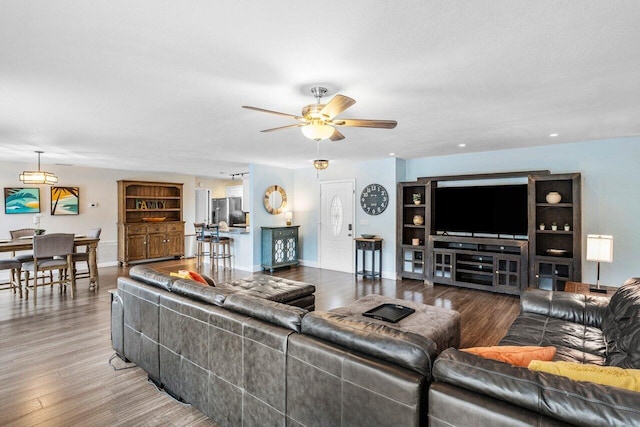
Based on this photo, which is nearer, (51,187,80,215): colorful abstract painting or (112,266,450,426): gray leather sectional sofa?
(112,266,450,426): gray leather sectional sofa

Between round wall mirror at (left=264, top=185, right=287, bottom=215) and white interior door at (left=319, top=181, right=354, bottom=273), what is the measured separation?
98 cm

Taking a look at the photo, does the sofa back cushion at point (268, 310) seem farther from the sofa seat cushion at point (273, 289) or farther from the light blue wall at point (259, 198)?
the light blue wall at point (259, 198)

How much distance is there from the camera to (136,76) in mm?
2518

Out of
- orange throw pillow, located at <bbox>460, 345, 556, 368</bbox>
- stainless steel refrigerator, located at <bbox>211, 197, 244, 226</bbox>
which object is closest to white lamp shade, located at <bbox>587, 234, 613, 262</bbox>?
orange throw pillow, located at <bbox>460, 345, 556, 368</bbox>

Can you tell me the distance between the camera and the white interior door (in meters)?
7.29

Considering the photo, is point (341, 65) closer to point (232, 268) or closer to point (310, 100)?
point (310, 100)

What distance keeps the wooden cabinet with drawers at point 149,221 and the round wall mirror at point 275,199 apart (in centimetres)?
316

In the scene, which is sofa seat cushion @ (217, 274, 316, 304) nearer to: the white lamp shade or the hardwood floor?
the hardwood floor

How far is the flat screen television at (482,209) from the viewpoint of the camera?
5.43 metres

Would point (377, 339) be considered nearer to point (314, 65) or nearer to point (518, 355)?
point (518, 355)

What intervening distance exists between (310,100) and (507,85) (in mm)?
1674

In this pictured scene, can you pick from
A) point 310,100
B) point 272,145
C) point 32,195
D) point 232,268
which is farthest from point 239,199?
point 310,100

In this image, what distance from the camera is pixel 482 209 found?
574cm

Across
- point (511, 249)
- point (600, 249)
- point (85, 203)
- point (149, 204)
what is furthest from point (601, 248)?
point (85, 203)
